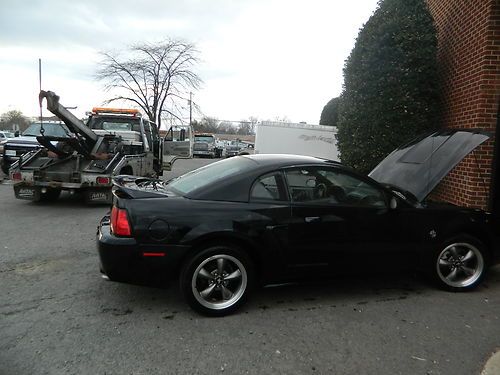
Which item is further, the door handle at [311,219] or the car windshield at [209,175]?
the car windshield at [209,175]

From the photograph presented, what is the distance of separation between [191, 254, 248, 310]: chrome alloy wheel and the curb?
76.3 inches

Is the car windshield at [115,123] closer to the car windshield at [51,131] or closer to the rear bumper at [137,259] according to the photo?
the car windshield at [51,131]

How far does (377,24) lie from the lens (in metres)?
8.18

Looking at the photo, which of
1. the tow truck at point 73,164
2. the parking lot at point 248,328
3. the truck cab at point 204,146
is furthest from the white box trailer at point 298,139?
the truck cab at point 204,146

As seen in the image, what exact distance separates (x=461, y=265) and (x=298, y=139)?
11.6m

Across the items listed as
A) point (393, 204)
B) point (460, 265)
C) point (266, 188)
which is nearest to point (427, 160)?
point (393, 204)

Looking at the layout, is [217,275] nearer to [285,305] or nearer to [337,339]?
[285,305]

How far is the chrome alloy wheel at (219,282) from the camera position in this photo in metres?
3.72

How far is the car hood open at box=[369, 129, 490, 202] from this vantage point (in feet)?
15.1

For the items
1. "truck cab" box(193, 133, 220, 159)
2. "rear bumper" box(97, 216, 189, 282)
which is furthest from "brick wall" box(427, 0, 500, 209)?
"truck cab" box(193, 133, 220, 159)

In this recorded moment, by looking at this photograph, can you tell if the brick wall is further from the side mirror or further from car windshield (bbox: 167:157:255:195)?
car windshield (bbox: 167:157:255:195)

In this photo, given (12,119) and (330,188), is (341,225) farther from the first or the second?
(12,119)

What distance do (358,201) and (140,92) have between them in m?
28.9

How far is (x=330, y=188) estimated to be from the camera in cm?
414
